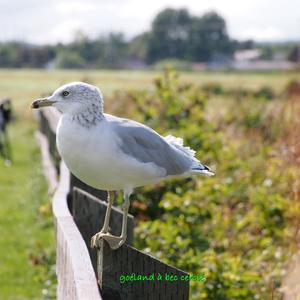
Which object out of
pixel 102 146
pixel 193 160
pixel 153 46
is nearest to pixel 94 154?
pixel 102 146

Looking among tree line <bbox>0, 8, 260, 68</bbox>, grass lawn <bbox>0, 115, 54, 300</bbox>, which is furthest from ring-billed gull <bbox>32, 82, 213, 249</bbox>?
tree line <bbox>0, 8, 260, 68</bbox>

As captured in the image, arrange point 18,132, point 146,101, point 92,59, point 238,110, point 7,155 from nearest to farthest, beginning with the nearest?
point 146,101
point 238,110
point 7,155
point 18,132
point 92,59

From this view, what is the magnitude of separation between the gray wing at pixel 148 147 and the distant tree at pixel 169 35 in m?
70.5

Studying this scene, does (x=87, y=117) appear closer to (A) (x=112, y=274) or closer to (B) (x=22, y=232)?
(A) (x=112, y=274)

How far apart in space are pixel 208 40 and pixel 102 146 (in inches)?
2990

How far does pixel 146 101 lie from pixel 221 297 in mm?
4692

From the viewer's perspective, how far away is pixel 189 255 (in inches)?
188

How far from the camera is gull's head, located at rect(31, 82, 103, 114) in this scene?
327 cm

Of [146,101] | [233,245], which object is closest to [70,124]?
[233,245]

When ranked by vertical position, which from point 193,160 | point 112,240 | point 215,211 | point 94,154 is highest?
point 94,154

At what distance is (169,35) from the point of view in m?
79.4

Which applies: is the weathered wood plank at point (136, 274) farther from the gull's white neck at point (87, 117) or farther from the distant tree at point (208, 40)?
the distant tree at point (208, 40)

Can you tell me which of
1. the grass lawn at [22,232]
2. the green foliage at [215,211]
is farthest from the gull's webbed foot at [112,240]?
the grass lawn at [22,232]

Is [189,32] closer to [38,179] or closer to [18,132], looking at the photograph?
[18,132]
